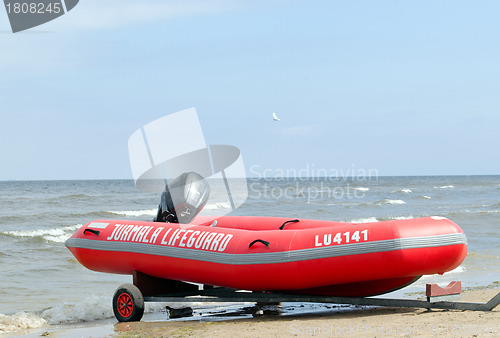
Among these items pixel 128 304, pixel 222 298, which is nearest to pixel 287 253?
pixel 222 298

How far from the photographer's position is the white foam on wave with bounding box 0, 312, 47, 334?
6946mm

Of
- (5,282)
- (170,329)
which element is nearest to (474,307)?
(170,329)

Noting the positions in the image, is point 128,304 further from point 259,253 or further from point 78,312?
point 259,253

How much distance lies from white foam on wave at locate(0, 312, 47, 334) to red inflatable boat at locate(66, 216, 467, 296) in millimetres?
887

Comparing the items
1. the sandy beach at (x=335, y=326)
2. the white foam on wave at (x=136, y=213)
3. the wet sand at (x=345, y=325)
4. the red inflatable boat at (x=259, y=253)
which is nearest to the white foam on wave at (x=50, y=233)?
the white foam on wave at (x=136, y=213)

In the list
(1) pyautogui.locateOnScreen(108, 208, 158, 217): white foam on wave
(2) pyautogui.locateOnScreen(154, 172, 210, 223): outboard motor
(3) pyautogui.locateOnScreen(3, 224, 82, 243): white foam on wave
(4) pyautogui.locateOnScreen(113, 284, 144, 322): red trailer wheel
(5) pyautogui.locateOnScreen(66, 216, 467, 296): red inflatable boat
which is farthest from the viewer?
(1) pyautogui.locateOnScreen(108, 208, 158, 217): white foam on wave

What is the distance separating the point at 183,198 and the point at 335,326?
2595 mm

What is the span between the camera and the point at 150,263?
6.77 metres

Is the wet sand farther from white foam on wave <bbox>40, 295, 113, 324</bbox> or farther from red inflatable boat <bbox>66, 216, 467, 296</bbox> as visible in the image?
white foam on wave <bbox>40, 295, 113, 324</bbox>

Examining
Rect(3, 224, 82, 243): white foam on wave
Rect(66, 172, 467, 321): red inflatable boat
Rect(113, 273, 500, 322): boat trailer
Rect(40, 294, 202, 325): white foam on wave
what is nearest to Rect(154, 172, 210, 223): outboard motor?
Rect(66, 172, 467, 321): red inflatable boat

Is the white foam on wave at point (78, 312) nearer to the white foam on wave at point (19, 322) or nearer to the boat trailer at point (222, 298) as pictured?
the white foam on wave at point (19, 322)

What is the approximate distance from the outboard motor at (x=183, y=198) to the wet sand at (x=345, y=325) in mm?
1318

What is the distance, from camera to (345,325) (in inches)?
→ 217

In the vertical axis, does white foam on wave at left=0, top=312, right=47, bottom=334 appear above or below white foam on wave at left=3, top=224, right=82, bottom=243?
above
